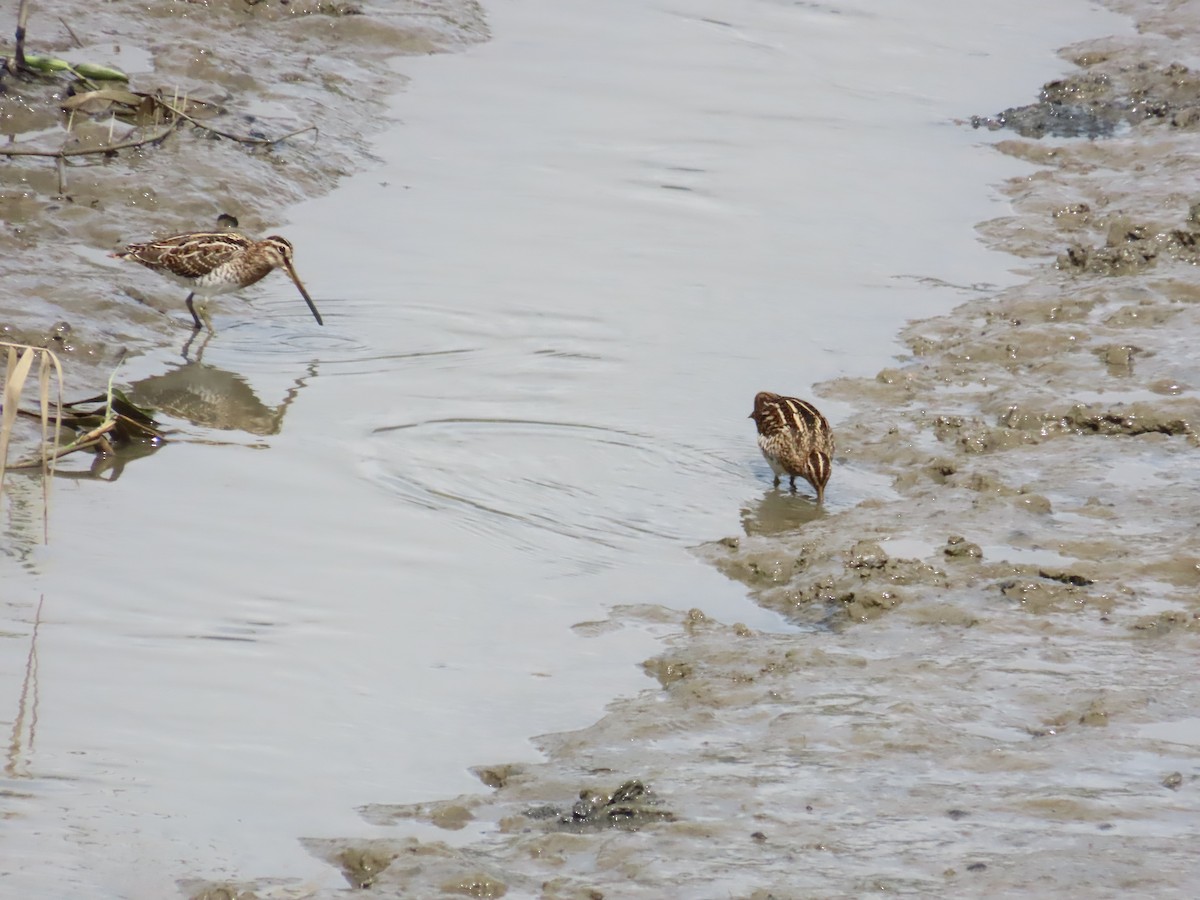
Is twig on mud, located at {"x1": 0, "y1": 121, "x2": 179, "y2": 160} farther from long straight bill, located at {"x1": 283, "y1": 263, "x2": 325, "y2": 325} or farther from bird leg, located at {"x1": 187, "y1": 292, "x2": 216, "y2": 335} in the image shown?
long straight bill, located at {"x1": 283, "y1": 263, "x2": 325, "y2": 325}

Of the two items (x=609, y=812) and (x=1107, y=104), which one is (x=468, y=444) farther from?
(x=1107, y=104)

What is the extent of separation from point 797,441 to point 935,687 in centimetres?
234

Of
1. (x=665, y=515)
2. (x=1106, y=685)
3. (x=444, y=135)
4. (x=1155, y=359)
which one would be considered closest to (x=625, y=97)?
(x=444, y=135)

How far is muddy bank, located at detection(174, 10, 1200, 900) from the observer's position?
4844 mm

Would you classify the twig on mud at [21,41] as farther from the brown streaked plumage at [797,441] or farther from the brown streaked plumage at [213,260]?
the brown streaked plumage at [797,441]

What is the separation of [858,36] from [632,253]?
8101mm

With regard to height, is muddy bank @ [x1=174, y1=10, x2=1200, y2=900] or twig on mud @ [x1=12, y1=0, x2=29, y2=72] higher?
twig on mud @ [x1=12, y1=0, x2=29, y2=72]

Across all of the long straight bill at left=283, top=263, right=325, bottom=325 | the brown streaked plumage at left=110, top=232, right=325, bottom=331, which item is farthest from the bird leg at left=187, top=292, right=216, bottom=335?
the long straight bill at left=283, top=263, right=325, bottom=325

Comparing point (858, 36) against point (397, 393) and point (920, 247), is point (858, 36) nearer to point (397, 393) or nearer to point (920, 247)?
point (920, 247)

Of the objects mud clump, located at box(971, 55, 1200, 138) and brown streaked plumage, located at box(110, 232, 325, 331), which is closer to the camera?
brown streaked plumage, located at box(110, 232, 325, 331)

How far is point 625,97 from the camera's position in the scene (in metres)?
14.9

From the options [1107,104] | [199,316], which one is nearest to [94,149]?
[199,316]

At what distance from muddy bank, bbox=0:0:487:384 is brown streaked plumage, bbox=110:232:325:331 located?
327 millimetres

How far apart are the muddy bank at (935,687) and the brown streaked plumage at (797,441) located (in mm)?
255
